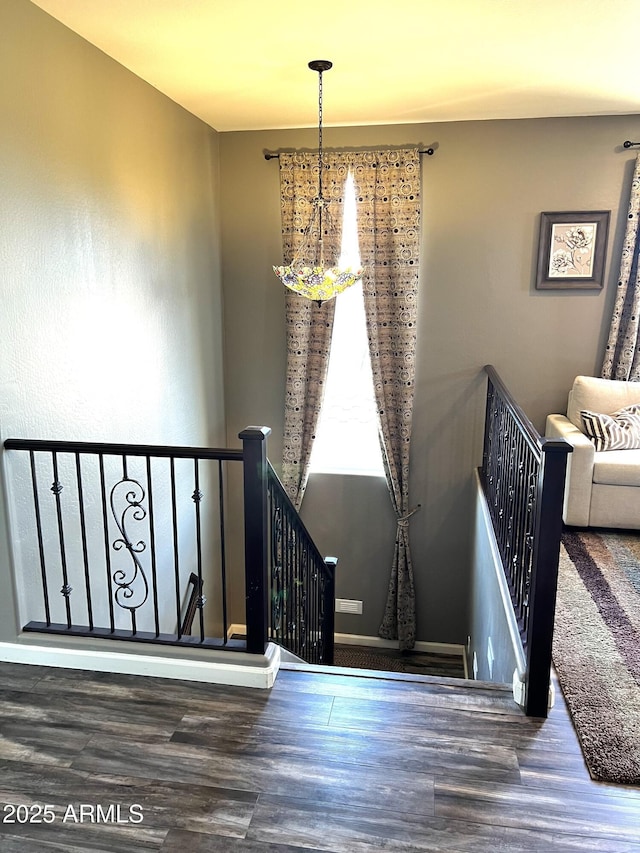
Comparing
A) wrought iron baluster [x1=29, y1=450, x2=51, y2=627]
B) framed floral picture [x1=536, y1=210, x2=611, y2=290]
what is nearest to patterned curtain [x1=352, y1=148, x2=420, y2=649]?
framed floral picture [x1=536, y1=210, x2=611, y2=290]

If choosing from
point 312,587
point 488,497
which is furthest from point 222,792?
point 488,497

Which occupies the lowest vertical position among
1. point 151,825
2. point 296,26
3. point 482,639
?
point 482,639

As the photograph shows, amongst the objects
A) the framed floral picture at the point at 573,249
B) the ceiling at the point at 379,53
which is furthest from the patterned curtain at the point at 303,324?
the framed floral picture at the point at 573,249

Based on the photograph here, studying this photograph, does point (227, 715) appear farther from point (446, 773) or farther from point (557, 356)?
point (557, 356)

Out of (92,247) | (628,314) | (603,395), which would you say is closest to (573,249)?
(628,314)

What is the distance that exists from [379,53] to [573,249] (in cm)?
214

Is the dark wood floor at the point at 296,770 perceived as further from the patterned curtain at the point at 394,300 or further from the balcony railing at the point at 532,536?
the patterned curtain at the point at 394,300

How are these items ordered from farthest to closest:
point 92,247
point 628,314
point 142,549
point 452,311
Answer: point 452,311
point 628,314
point 142,549
point 92,247

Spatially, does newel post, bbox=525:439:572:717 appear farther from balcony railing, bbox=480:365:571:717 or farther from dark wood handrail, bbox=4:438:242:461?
dark wood handrail, bbox=4:438:242:461

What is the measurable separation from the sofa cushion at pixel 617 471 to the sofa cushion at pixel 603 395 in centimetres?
49

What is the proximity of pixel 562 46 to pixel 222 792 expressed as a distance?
356 cm

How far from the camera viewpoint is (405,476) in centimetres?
493

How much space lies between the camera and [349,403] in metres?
5.12

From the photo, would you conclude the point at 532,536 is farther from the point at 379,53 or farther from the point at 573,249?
the point at 573,249
